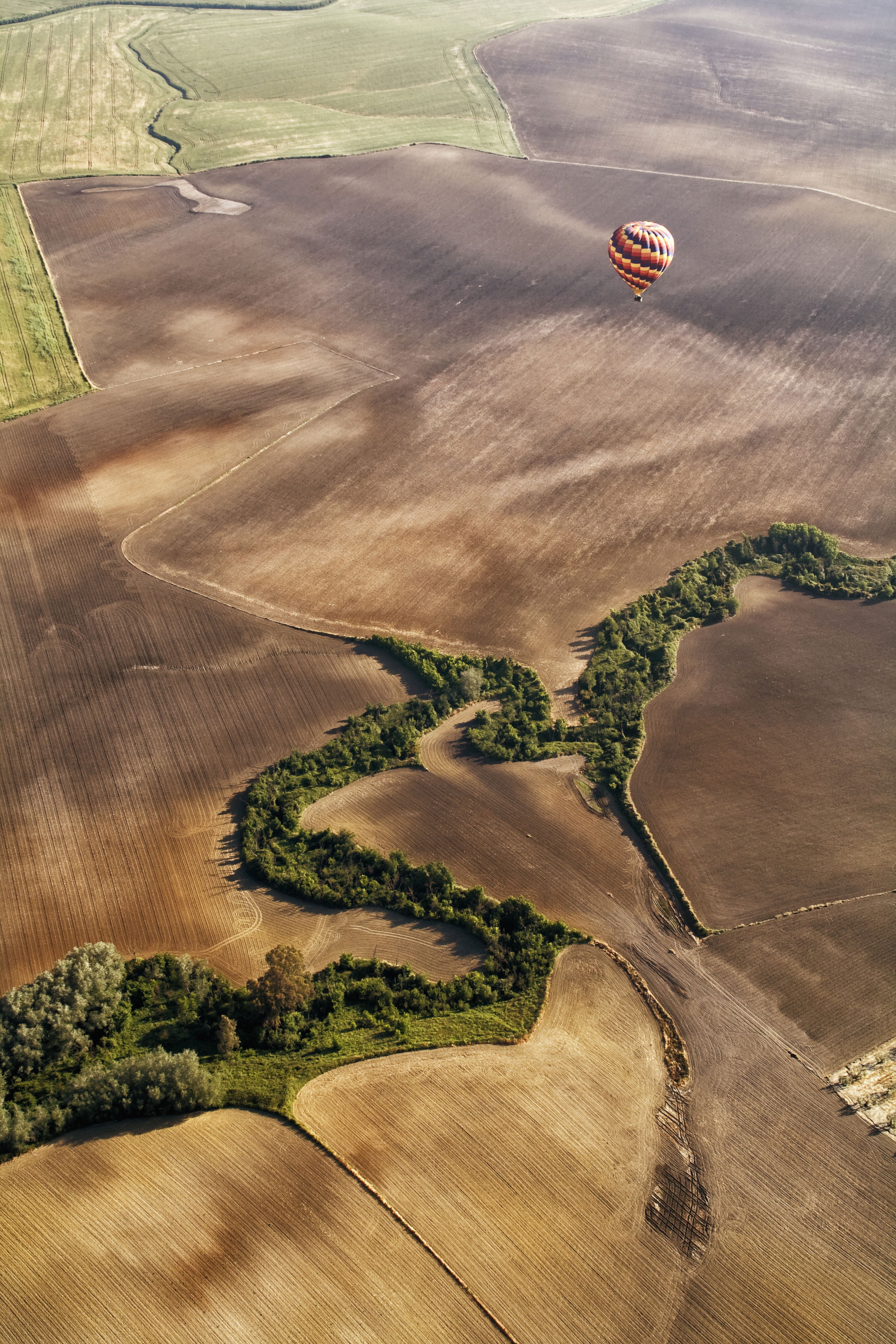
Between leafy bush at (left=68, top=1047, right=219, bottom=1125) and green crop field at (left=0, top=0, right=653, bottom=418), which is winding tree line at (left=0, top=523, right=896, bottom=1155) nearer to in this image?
leafy bush at (left=68, top=1047, right=219, bottom=1125)

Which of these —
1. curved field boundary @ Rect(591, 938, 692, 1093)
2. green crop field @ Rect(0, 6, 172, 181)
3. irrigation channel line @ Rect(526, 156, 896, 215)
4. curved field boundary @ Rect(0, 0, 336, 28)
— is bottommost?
curved field boundary @ Rect(591, 938, 692, 1093)

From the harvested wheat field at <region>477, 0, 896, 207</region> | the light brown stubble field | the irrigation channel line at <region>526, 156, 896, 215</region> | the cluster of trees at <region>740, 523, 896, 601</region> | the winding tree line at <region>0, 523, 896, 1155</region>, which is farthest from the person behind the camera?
the harvested wheat field at <region>477, 0, 896, 207</region>

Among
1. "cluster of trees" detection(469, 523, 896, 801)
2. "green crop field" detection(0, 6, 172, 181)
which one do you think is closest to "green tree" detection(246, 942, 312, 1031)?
"cluster of trees" detection(469, 523, 896, 801)

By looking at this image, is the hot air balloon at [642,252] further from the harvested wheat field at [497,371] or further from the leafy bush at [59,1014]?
the leafy bush at [59,1014]

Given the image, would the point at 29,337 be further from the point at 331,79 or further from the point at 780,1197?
the point at 780,1197

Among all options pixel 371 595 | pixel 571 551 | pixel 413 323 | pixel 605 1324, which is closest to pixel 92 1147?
pixel 605 1324

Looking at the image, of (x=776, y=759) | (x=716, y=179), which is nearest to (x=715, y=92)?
(x=716, y=179)

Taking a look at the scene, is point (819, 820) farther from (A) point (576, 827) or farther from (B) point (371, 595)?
(B) point (371, 595)
